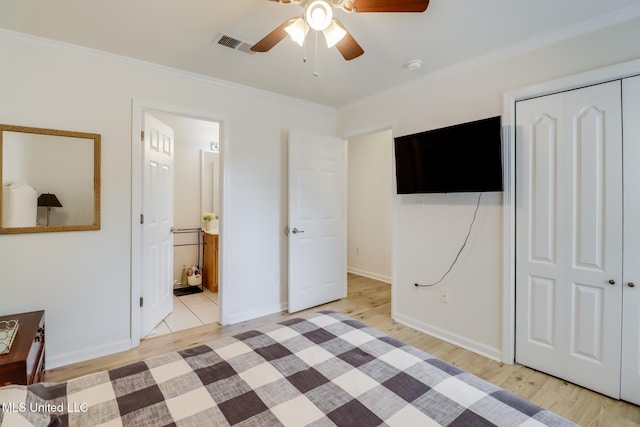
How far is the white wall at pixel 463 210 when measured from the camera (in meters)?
2.08

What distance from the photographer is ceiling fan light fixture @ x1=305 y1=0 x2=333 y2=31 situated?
1450 mm

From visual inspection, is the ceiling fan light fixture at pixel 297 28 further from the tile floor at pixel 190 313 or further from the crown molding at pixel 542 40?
the tile floor at pixel 190 313

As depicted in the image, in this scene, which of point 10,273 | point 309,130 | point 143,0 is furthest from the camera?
point 309,130

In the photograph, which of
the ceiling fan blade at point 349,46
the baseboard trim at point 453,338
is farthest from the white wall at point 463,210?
the ceiling fan blade at point 349,46

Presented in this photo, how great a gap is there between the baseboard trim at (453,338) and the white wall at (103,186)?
5.44ft

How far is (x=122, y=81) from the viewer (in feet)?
8.26

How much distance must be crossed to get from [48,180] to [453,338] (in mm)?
3530

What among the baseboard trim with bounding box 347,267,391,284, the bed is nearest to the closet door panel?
the bed

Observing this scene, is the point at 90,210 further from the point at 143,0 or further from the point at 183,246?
the point at 183,246

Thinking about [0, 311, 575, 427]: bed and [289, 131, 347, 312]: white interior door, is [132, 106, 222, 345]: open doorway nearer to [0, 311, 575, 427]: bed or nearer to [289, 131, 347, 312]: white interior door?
[289, 131, 347, 312]: white interior door

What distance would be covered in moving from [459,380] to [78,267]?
2714mm

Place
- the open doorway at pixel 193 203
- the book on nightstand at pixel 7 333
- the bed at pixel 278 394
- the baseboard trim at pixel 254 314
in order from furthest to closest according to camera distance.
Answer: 1. the open doorway at pixel 193 203
2. the baseboard trim at pixel 254 314
3. the book on nightstand at pixel 7 333
4. the bed at pixel 278 394

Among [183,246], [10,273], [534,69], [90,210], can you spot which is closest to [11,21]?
[90,210]

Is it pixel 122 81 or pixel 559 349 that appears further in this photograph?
pixel 122 81
